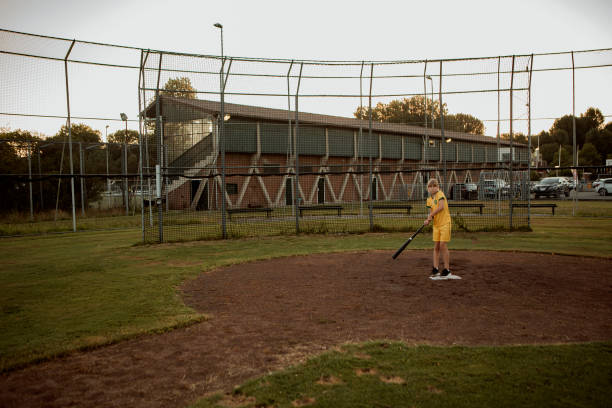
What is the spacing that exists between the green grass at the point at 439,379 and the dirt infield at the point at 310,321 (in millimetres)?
275

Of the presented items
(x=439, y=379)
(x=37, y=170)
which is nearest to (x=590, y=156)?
(x=37, y=170)

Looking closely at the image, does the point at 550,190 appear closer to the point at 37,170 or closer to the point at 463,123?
→ the point at 463,123

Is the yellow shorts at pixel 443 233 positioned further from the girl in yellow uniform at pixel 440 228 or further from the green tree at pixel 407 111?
the green tree at pixel 407 111

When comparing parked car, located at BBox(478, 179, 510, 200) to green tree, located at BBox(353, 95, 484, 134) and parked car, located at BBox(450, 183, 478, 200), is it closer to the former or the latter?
parked car, located at BBox(450, 183, 478, 200)

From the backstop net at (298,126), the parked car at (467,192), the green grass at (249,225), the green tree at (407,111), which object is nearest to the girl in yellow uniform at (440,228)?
the backstop net at (298,126)

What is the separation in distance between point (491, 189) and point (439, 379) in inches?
842

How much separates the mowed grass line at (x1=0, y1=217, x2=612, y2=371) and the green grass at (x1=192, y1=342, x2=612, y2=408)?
216cm

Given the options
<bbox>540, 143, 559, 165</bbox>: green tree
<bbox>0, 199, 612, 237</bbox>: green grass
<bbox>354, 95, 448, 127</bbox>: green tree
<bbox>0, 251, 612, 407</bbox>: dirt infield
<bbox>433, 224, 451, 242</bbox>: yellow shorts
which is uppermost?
<bbox>540, 143, 559, 165</bbox>: green tree

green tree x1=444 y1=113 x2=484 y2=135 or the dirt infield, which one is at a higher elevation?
green tree x1=444 y1=113 x2=484 y2=135

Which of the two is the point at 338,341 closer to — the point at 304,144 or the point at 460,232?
the point at 460,232

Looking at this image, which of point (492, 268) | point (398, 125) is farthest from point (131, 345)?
point (398, 125)

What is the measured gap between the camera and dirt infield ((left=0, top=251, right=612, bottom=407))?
3678 millimetres

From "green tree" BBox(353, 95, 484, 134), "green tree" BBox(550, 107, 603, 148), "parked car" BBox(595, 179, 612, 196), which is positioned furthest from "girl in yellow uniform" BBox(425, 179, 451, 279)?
"green tree" BBox(550, 107, 603, 148)

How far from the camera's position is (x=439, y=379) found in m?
3.51
